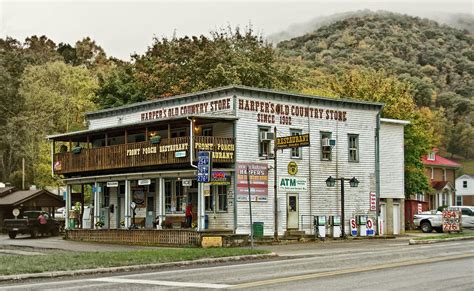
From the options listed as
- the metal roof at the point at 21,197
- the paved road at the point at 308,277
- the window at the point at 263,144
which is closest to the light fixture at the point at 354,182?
the window at the point at 263,144

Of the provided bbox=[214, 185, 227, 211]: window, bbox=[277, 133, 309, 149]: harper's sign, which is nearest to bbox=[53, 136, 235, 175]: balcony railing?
bbox=[214, 185, 227, 211]: window

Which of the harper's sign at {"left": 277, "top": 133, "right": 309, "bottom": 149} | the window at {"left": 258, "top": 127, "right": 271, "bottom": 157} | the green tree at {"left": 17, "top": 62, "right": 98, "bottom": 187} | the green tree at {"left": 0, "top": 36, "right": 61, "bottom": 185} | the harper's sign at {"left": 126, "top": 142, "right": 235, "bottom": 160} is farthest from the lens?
the green tree at {"left": 0, "top": 36, "right": 61, "bottom": 185}

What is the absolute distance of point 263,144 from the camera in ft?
124

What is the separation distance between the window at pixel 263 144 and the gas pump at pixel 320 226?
166 inches

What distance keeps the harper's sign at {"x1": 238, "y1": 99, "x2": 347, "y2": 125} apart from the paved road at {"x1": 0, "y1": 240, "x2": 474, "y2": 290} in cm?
1528

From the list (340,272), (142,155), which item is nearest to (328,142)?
(142,155)

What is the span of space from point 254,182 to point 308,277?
19505mm

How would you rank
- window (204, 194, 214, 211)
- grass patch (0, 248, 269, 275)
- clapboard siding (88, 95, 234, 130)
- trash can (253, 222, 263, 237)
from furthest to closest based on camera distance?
clapboard siding (88, 95, 234, 130) < window (204, 194, 214, 211) < trash can (253, 222, 263, 237) < grass patch (0, 248, 269, 275)

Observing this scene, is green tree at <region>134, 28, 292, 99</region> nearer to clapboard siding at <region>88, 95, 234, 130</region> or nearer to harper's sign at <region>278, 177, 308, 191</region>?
clapboard siding at <region>88, 95, 234, 130</region>

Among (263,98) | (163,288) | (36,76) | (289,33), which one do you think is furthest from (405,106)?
(289,33)

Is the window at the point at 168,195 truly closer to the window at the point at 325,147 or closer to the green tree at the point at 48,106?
the window at the point at 325,147

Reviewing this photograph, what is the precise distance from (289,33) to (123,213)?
106m

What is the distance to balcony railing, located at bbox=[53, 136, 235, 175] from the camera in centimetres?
3538

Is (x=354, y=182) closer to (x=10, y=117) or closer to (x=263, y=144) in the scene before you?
(x=263, y=144)
